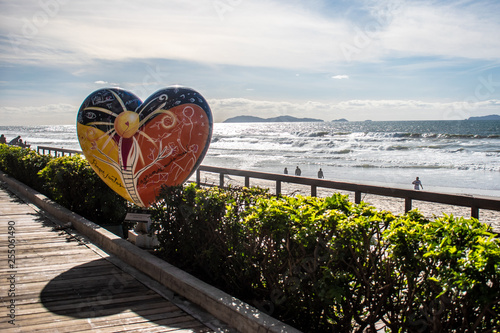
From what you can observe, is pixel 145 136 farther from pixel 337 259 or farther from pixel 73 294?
pixel 337 259

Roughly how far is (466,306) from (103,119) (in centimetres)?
488

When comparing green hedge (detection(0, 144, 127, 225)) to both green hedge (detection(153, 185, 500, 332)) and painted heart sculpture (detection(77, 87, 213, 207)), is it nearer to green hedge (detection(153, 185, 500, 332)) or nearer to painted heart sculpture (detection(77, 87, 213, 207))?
painted heart sculpture (detection(77, 87, 213, 207))

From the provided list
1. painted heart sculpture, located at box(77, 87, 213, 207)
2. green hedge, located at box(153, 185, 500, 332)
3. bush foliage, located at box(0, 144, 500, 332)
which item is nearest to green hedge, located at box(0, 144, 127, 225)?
painted heart sculpture, located at box(77, 87, 213, 207)

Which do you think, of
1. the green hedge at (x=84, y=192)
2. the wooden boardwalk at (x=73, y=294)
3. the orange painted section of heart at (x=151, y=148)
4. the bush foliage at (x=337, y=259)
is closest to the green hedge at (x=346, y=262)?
the bush foliage at (x=337, y=259)

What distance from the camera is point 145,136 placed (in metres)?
5.57

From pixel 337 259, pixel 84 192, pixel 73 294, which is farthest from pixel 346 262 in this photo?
pixel 84 192

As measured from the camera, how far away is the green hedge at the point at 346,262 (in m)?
2.46

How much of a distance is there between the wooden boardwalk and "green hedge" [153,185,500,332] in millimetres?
649

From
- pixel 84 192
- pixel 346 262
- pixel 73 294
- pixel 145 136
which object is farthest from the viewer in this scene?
pixel 84 192

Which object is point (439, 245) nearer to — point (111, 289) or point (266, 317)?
point (266, 317)

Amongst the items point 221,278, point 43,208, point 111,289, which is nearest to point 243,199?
point 221,278

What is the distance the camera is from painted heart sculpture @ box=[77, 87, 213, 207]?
5.59 metres

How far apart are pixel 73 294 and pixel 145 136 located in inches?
81.2

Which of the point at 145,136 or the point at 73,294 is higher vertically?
the point at 145,136
